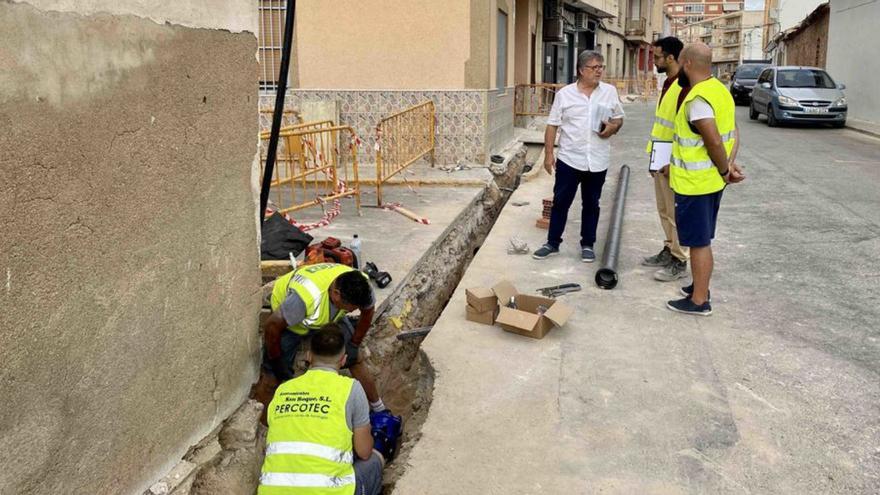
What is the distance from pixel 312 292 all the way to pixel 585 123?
3245 mm

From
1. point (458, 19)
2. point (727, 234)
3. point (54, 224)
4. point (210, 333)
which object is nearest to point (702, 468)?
point (210, 333)

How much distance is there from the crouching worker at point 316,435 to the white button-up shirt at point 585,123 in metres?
3.59

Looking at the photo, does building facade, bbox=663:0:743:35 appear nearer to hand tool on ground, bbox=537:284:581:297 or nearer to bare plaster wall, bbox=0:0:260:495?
hand tool on ground, bbox=537:284:581:297

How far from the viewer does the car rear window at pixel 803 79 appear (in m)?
19.2

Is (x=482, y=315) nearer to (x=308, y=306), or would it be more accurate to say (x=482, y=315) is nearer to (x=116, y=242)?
(x=308, y=306)

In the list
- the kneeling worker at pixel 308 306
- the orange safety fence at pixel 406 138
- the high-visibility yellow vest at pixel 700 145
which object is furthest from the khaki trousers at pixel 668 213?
the orange safety fence at pixel 406 138

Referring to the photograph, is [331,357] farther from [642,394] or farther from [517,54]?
[517,54]

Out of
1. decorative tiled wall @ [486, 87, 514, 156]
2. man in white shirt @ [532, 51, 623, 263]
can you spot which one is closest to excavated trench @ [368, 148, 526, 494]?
man in white shirt @ [532, 51, 623, 263]

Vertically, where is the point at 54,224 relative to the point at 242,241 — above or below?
above

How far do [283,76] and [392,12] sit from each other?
663 cm

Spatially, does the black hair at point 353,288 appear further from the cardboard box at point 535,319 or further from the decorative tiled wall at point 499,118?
the decorative tiled wall at point 499,118

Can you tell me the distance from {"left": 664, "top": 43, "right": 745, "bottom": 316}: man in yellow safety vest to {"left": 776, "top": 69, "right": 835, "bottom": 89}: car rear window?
16.4m

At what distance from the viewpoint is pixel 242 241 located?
3.78 meters

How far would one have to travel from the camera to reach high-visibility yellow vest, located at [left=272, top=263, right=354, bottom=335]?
155 inches
